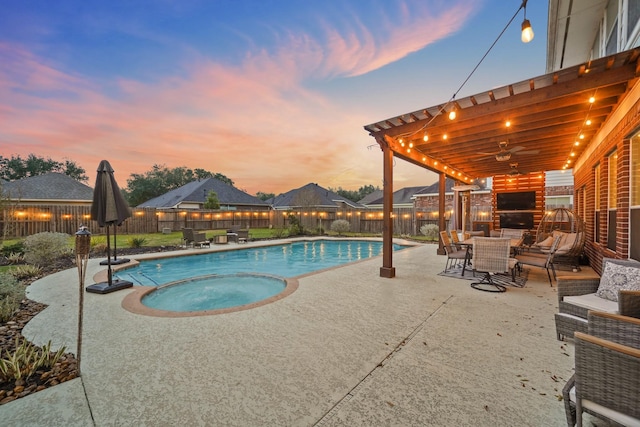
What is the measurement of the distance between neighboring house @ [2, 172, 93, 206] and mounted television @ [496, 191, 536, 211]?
1039 inches

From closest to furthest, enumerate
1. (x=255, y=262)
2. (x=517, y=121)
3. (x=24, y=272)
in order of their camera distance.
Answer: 1. (x=517, y=121)
2. (x=24, y=272)
3. (x=255, y=262)

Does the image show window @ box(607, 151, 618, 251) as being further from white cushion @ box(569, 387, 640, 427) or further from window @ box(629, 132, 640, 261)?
white cushion @ box(569, 387, 640, 427)

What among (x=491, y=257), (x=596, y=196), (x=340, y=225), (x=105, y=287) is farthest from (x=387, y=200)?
(x=340, y=225)

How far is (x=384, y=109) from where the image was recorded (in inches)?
447

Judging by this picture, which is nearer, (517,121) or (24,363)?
(24,363)

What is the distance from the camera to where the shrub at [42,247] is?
708cm

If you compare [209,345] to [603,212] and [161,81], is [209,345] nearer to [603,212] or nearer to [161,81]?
[603,212]

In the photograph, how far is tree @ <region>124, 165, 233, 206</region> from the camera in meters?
33.3

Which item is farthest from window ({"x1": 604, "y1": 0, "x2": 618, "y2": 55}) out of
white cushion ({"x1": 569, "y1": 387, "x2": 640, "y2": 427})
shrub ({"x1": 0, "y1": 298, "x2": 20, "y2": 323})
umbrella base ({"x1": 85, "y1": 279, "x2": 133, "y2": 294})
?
shrub ({"x1": 0, "y1": 298, "x2": 20, "y2": 323})

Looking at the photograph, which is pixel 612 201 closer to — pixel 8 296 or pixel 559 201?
pixel 8 296

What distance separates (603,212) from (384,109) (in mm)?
8010

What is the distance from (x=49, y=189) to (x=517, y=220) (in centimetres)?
2843

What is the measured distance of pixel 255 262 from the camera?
9562 millimetres

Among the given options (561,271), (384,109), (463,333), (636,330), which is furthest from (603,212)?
(384,109)
